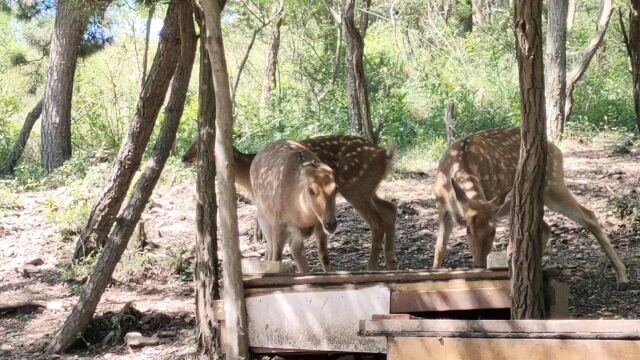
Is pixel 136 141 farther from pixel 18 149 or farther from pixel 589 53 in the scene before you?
pixel 18 149

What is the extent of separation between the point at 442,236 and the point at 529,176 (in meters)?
3.05

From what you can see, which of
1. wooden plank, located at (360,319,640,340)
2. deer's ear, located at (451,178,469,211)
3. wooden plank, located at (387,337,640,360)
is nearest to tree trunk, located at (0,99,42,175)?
deer's ear, located at (451,178,469,211)

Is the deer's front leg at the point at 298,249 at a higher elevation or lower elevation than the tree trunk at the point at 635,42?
lower

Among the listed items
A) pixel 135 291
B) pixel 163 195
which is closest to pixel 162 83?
pixel 135 291

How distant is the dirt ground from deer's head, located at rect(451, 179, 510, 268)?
2.76 feet

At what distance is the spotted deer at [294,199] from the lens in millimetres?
7516

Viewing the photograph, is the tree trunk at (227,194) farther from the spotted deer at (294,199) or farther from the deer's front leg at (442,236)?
the deer's front leg at (442,236)

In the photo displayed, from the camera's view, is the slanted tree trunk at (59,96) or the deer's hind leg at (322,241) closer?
the deer's hind leg at (322,241)

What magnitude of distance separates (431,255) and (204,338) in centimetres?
378

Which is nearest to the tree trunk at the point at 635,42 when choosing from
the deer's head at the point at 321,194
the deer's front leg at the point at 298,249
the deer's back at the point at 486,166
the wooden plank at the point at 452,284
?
the deer's back at the point at 486,166

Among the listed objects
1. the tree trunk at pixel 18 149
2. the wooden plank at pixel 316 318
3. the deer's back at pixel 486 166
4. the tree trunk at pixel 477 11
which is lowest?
the wooden plank at pixel 316 318

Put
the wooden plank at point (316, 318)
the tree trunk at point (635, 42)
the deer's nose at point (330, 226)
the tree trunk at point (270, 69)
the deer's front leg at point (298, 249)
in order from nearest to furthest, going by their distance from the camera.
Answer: the wooden plank at point (316, 318) < the tree trunk at point (635, 42) < the deer's nose at point (330, 226) < the deer's front leg at point (298, 249) < the tree trunk at point (270, 69)

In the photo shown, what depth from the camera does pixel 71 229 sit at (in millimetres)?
11109

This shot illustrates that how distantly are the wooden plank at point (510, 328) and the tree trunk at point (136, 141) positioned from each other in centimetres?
434
